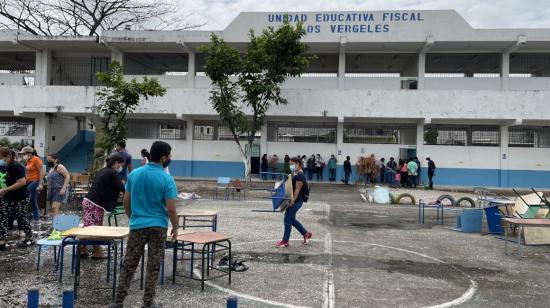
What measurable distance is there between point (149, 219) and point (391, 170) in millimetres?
20524

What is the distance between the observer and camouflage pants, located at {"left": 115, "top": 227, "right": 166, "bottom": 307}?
4.77 metres

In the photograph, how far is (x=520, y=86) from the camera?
80.2ft

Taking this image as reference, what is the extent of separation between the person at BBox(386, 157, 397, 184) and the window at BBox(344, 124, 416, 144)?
52.0 inches

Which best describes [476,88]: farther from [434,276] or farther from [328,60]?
[434,276]

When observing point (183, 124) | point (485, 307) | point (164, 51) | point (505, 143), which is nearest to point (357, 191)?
point (505, 143)

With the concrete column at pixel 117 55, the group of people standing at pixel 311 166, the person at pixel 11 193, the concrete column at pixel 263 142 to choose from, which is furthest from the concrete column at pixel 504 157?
the person at pixel 11 193

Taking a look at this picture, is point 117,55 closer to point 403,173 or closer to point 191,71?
point 191,71

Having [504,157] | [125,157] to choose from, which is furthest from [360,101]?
[125,157]

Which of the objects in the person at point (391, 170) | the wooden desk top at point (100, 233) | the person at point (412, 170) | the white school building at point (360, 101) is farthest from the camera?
the person at point (391, 170)

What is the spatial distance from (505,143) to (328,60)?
1063cm

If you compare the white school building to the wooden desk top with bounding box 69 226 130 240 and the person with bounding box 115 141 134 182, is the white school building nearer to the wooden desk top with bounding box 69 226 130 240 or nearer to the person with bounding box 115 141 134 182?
the person with bounding box 115 141 134 182

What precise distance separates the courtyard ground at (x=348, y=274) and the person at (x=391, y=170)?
13.0 metres

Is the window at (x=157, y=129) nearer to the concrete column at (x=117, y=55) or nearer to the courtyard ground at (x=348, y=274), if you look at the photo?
the concrete column at (x=117, y=55)

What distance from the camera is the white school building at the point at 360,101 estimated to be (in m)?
23.3
